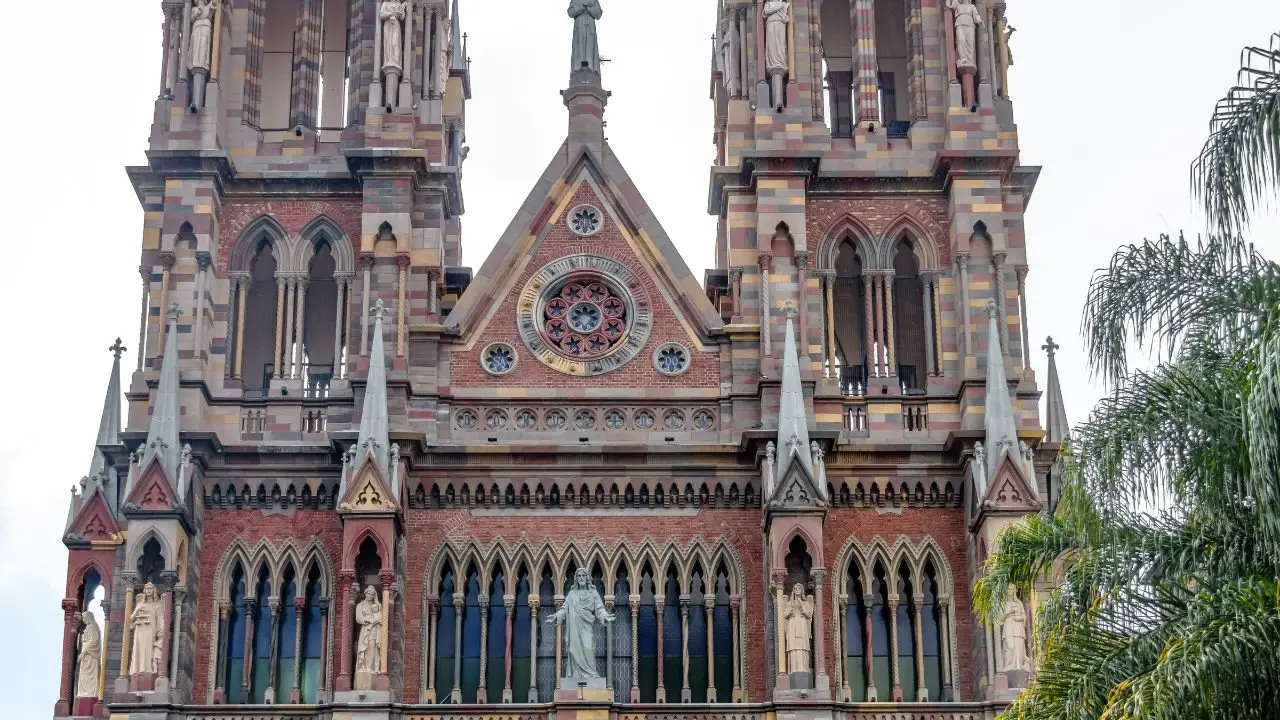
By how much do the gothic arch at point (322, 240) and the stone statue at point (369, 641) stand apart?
23.0 ft

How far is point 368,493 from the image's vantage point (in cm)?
3978

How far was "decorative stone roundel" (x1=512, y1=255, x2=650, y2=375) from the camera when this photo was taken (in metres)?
42.5

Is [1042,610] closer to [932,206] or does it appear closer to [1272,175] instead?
[1272,175]

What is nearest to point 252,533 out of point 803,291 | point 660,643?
point 660,643

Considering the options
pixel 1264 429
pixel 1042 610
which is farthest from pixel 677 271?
pixel 1264 429

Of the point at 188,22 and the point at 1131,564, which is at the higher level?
the point at 188,22

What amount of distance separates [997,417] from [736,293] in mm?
5392

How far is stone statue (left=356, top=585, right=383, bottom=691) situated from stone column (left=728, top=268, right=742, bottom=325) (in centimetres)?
833

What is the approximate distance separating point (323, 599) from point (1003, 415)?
11.9 meters

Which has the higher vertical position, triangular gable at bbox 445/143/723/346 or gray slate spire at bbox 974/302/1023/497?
triangular gable at bbox 445/143/723/346

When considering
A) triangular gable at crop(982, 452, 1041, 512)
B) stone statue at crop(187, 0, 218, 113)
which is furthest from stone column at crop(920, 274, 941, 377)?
stone statue at crop(187, 0, 218, 113)

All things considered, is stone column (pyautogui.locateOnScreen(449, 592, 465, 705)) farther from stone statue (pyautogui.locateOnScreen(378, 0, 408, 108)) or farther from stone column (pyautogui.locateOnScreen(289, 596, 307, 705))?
stone statue (pyautogui.locateOnScreen(378, 0, 408, 108))

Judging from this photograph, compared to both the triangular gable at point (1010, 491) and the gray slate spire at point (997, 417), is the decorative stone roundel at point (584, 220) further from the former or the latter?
the triangular gable at point (1010, 491)

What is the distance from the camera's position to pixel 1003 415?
4066 centimetres
